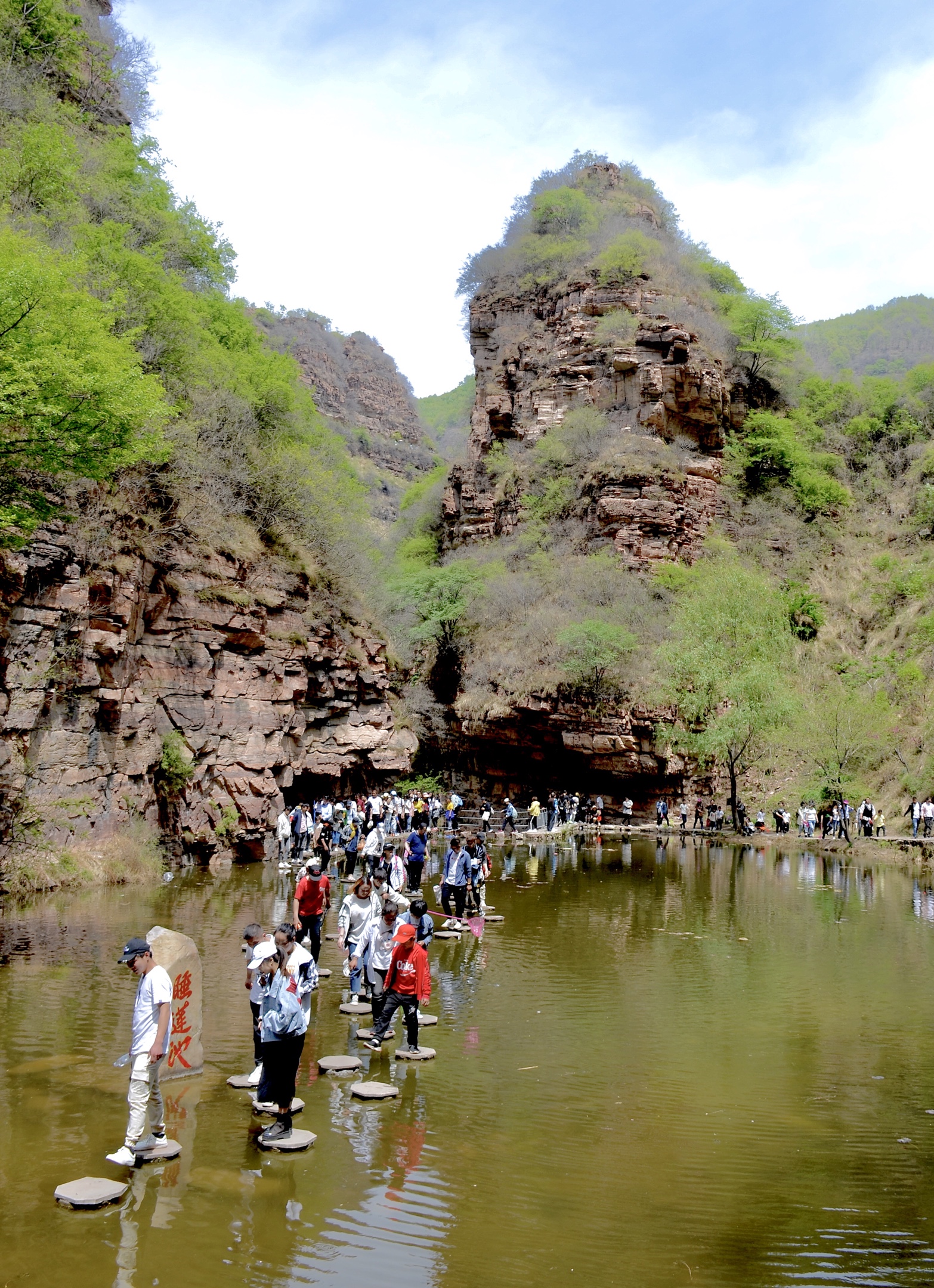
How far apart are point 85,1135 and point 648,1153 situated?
13.1 feet

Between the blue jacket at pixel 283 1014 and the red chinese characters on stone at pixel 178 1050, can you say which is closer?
the blue jacket at pixel 283 1014

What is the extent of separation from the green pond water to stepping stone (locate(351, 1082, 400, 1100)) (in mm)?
74

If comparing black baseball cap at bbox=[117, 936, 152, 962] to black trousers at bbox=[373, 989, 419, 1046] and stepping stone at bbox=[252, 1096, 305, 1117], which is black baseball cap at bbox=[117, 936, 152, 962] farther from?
black trousers at bbox=[373, 989, 419, 1046]

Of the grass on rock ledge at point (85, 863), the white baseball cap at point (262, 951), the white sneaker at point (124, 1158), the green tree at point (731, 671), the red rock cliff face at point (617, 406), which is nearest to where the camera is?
the white sneaker at point (124, 1158)

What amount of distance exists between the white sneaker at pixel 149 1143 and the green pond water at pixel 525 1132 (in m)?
0.18

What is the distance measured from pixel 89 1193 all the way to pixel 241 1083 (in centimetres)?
227

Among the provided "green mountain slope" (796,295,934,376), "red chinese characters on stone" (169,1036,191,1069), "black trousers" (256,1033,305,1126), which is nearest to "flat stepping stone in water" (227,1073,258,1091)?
"red chinese characters on stone" (169,1036,191,1069)

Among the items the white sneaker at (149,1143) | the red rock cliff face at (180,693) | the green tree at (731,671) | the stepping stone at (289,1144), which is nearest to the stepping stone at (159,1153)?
the white sneaker at (149,1143)

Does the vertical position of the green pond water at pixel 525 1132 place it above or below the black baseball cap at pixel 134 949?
below

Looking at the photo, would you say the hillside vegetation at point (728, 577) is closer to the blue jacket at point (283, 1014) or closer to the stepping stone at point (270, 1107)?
the stepping stone at point (270, 1107)

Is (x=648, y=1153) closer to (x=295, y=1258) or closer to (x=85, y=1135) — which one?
(x=295, y=1258)

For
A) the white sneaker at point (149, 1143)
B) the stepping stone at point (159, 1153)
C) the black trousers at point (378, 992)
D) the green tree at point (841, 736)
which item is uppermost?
the green tree at point (841, 736)

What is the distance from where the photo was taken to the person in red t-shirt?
11.3m

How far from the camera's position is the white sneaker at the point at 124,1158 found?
6.14m
